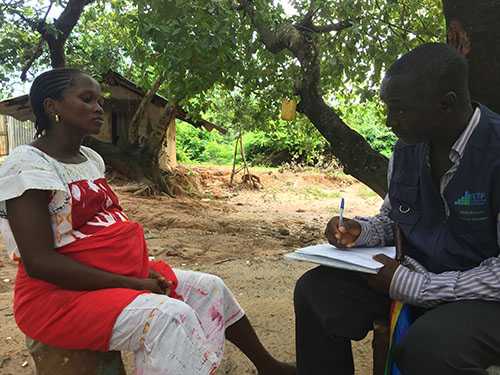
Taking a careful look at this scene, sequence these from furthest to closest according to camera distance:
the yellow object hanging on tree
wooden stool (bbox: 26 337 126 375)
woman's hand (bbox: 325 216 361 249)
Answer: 1. the yellow object hanging on tree
2. woman's hand (bbox: 325 216 361 249)
3. wooden stool (bbox: 26 337 126 375)

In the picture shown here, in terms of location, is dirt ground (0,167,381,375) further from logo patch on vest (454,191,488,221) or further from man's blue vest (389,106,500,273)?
logo patch on vest (454,191,488,221)

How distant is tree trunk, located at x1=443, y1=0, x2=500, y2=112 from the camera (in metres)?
2.25

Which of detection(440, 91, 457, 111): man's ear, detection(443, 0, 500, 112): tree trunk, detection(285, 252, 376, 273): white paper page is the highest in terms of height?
detection(443, 0, 500, 112): tree trunk

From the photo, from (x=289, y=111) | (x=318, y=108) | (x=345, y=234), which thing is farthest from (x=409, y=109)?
(x=289, y=111)

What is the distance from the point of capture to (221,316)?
219cm

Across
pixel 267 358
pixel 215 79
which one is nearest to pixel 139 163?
pixel 215 79

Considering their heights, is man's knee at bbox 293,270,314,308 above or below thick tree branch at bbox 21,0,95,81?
below

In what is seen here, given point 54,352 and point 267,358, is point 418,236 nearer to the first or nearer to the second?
point 267,358

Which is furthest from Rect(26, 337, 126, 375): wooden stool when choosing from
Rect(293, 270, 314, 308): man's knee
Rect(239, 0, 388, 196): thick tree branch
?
Rect(239, 0, 388, 196): thick tree branch

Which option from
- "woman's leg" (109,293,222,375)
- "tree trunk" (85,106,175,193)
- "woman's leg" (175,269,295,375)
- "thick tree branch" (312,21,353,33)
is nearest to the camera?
"woman's leg" (109,293,222,375)

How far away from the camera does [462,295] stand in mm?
1539

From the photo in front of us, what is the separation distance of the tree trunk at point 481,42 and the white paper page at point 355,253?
0.89 meters

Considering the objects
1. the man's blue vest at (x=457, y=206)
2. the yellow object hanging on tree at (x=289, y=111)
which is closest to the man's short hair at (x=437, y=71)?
the man's blue vest at (x=457, y=206)

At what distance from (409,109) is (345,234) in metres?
0.60
